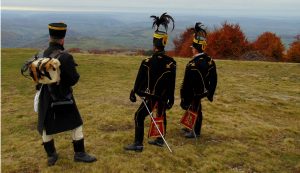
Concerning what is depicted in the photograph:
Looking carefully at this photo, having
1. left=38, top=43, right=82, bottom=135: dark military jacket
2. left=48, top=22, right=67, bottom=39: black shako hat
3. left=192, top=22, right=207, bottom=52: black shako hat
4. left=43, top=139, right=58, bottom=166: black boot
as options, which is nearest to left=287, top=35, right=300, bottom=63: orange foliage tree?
left=192, top=22, right=207, bottom=52: black shako hat

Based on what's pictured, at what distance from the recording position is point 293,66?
30281 millimetres

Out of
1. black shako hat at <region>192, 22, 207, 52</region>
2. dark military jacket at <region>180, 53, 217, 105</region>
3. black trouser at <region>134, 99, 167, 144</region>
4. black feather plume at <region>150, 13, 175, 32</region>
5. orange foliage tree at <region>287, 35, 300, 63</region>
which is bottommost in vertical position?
orange foliage tree at <region>287, 35, 300, 63</region>

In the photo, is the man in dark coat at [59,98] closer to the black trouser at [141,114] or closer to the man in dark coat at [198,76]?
the black trouser at [141,114]

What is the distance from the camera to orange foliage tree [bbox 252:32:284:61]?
188ft

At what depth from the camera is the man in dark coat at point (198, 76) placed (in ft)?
34.5

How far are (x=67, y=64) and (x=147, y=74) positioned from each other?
2.42 metres

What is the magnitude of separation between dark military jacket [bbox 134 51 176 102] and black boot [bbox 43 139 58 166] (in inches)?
103

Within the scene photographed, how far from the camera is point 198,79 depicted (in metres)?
10.7

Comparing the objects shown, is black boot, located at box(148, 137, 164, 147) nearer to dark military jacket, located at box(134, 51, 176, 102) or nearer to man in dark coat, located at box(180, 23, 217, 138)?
man in dark coat, located at box(180, 23, 217, 138)

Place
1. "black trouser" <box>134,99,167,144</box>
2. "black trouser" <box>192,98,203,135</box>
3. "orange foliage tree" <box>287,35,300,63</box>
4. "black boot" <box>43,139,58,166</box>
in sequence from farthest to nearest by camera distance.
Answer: "orange foliage tree" <box>287,35,300,63</box> → "black trouser" <box>192,98,203,135</box> → "black trouser" <box>134,99,167,144</box> → "black boot" <box>43,139,58,166</box>

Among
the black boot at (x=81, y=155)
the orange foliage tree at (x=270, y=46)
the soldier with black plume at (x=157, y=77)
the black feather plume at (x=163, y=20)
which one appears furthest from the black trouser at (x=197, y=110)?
the orange foliage tree at (x=270, y=46)

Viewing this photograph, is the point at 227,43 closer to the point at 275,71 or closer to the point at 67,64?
the point at 275,71

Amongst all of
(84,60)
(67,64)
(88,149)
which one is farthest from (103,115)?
(84,60)

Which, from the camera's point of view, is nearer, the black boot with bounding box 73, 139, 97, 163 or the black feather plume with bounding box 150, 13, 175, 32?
the black boot with bounding box 73, 139, 97, 163
